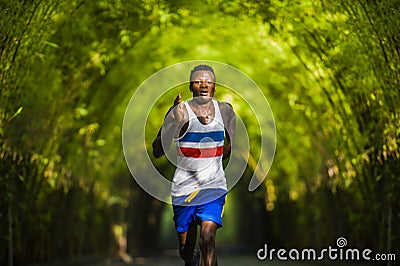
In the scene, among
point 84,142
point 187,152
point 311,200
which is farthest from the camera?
point 311,200

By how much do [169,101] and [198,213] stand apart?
799cm

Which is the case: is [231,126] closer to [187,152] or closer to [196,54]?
[187,152]

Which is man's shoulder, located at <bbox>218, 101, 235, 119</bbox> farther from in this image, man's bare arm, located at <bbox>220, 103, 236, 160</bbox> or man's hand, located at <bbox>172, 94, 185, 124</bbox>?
man's hand, located at <bbox>172, 94, 185, 124</bbox>

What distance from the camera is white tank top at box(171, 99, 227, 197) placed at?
16.9 ft

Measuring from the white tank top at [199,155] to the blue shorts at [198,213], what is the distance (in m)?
0.14

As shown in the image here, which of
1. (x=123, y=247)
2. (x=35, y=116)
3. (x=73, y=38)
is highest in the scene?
(x=73, y=38)

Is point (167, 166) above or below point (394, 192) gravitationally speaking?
above

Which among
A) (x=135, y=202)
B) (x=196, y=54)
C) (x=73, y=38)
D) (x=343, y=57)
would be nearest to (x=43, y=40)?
(x=73, y=38)

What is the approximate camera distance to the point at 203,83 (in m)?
5.17

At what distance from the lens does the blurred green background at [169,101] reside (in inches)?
299

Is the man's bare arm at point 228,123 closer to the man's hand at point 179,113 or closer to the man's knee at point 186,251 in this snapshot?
the man's hand at point 179,113

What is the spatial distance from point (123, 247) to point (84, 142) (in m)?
3.18

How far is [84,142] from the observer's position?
36.0 ft

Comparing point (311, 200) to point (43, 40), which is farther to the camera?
point (311, 200)
